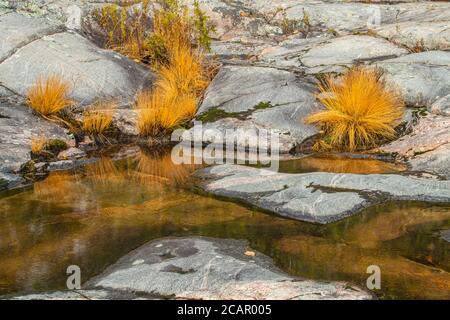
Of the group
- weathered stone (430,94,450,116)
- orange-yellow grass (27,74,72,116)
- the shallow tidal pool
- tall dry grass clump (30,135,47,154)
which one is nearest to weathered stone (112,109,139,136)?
orange-yellow grass (27,74,72,116)

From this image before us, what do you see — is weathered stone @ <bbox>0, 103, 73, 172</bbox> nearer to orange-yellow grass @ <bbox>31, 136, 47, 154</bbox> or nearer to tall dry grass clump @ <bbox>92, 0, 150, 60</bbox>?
orange-yellow grass @ <bbox>31, 136, 47, 154</bbox>

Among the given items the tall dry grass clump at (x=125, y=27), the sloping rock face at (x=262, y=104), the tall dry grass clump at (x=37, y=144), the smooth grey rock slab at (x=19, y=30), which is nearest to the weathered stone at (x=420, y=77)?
the sloping rock face at (x=262, y=104)

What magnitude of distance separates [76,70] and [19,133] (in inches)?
66.8

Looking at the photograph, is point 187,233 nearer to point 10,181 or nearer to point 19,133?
point 10,181

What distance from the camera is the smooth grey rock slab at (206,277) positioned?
3789 mm

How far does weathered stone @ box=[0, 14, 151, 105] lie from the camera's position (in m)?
8.91

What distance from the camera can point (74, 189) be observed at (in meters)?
6.46

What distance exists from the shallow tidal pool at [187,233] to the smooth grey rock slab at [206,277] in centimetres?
18

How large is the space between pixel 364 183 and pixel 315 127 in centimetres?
241

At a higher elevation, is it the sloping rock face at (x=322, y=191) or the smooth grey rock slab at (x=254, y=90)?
the smooth grey rock slab at (x=254, y=90)

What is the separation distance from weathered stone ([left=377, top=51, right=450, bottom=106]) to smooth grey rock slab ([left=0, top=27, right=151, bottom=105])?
12.6 ft

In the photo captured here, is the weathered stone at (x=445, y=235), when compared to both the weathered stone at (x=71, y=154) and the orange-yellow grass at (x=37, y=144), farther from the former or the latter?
the orange-yellow grass at (x=37, y=144)

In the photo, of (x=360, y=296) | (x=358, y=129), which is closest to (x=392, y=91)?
(x=358, y=129)

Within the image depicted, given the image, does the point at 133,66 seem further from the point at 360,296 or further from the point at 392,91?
the point at 360,296
